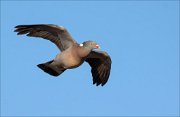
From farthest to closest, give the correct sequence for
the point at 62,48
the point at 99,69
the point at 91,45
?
the point at 99,69 < the point at 62,48 < the point at 91,45

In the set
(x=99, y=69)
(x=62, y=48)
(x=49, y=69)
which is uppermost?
(x=62, y=48)

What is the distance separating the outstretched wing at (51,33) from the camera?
18438 millimetres

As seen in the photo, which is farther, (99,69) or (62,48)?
(99,69)

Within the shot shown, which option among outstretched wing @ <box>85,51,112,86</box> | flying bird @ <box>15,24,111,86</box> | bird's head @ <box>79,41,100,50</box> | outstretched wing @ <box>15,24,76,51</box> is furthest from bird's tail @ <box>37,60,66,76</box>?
outstretched wing @ <box>85,51,112,86</box>

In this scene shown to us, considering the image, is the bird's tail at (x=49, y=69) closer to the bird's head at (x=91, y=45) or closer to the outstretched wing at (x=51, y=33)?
the outstretched wing at (x=51, y=33)

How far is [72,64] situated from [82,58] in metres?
0.38

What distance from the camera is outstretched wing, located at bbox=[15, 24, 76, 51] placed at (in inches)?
726

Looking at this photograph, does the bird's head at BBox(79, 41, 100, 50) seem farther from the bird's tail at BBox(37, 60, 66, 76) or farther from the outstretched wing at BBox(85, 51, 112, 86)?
the outstretched wing at BBox(85, 51, 112, 86)

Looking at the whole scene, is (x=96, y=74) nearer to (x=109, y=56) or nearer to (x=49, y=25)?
(x=109, y=56)

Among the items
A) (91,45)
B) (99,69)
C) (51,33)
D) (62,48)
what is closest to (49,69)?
(62,48)

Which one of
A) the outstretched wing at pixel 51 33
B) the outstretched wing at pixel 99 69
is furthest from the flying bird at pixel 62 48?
the outstretched wing at pixel 99 69

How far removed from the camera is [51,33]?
19.1m

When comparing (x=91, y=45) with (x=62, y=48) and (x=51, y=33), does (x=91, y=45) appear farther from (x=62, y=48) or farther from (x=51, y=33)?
(x=51, y=33)

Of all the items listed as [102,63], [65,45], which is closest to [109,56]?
[102,63]
